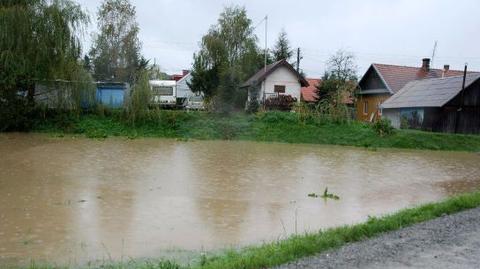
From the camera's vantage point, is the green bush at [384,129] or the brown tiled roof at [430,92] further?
the brown tiled roof at [430,92]

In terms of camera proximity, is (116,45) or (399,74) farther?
(116,45)

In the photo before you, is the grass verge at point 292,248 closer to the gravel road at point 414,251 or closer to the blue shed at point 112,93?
the gravel road at point 414,251

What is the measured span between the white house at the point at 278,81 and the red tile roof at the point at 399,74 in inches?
236

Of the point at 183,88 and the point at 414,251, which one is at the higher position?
the point at 183,88

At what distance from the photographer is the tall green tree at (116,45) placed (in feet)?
134

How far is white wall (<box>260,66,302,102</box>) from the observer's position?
1443 inches

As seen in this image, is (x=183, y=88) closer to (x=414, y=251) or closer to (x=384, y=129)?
(x=384, y=129)

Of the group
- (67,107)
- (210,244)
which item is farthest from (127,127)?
(210,244)

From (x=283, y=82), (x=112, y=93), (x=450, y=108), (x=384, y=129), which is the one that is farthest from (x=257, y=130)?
(x=450, y=108)

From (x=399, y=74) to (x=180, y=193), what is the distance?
30218 millimetres

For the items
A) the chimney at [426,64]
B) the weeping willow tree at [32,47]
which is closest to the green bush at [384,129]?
the chimney at [426,64]

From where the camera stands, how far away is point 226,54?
148 ft

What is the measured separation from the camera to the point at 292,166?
642 inches

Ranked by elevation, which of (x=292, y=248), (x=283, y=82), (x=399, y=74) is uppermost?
(x=399, y=74)
